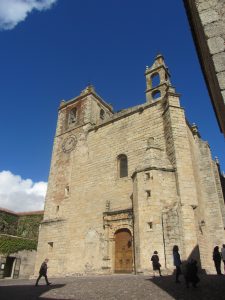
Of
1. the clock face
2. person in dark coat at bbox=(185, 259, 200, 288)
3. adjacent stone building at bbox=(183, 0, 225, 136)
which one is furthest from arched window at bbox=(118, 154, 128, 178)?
adjacent stone building at bbox=(183, 0, 225, 136)

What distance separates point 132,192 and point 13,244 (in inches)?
522

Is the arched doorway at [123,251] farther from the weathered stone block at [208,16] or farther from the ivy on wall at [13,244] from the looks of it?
the weathered stone block at [208,16]

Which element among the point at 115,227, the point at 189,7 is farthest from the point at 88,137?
the point at 189,7

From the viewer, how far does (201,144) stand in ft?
58.7

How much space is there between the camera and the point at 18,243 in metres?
22.5

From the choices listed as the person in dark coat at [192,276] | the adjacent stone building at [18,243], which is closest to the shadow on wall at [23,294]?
the person in dark coat at [192,276]

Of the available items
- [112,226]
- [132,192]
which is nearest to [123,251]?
[112,226]

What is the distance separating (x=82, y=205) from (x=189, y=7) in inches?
556

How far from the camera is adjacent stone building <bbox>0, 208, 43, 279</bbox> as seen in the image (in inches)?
846

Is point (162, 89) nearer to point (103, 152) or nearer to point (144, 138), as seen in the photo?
point (144, 138)

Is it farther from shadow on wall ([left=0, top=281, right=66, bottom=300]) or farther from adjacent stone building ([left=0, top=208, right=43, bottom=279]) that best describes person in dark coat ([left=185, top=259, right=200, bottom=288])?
adjacent stone building ([left=0, top=208, right=43, bottom=279])

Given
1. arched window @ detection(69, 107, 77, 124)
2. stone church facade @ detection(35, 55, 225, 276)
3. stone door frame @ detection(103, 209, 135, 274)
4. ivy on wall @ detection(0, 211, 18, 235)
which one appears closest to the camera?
stone church facade @ detection(35, 55, 225, 276)

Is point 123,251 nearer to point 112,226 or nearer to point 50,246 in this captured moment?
point 112,226

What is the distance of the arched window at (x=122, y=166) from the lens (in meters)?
16.1
